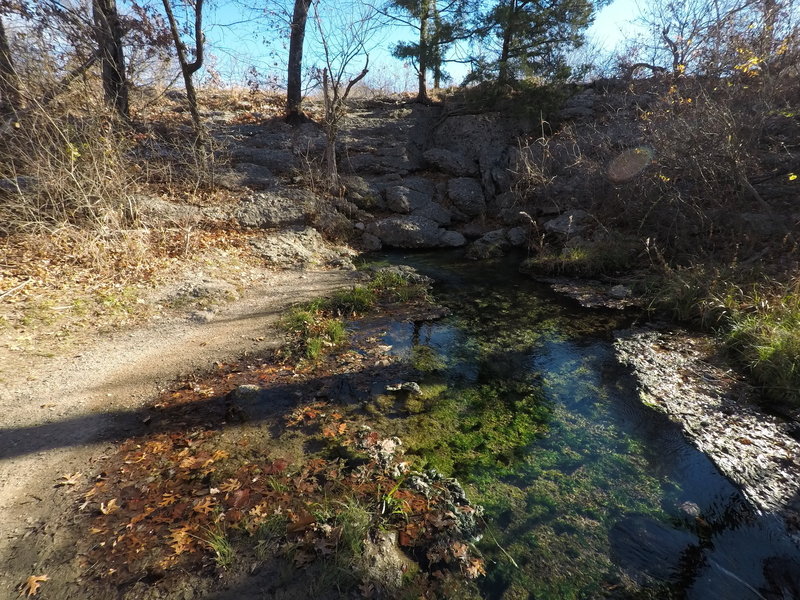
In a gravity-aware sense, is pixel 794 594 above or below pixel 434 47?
below

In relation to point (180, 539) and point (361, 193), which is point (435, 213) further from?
point (180, 539)

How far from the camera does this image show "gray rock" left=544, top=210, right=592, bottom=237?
11070 millimetres

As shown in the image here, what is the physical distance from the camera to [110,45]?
1112 cm

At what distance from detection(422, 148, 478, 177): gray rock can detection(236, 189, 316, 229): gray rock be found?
5.89m

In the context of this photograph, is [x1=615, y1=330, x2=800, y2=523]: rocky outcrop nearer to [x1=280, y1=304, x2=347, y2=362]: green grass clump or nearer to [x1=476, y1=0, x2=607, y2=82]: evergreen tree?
[x1=280, y1=304, x2=347, y2=362]: green grass clump

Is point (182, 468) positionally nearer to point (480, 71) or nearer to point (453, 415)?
point (453, 415)

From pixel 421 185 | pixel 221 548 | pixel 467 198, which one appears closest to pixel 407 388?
pixel 221 548

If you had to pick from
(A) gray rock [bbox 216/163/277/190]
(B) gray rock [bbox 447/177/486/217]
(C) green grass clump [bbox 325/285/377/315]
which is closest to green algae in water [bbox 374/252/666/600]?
(C) green grass clump [bbox 325/285/377/315]

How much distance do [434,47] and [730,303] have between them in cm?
1419

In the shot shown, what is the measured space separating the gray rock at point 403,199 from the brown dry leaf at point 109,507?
12.1m

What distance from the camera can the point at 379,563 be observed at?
2.71 meters

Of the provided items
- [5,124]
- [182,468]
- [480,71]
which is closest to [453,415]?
[182,468]

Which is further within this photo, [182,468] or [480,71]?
[480,71]

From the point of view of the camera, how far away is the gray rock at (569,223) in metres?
11.1
